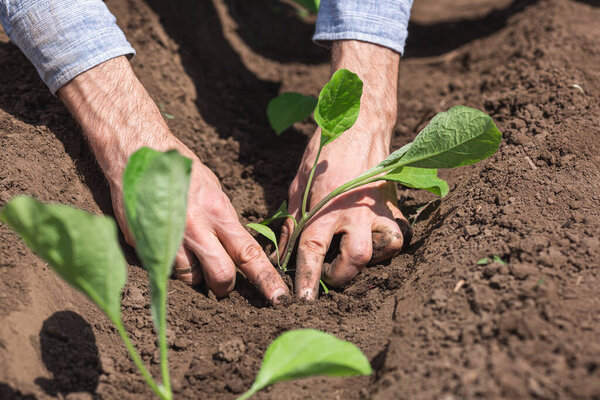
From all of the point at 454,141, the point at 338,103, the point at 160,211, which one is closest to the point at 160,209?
the point at 160,211

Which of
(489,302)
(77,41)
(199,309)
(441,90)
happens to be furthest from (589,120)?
(77,41)

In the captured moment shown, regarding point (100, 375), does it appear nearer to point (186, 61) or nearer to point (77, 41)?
point (77, 41)

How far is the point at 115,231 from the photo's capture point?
87 cm

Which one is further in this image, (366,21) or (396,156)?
(366,21)

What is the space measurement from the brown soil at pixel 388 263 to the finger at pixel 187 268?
46 millimetres

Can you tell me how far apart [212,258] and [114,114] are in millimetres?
568

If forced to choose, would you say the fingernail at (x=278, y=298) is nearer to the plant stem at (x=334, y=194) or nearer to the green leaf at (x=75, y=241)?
the plant stem at (x=334, y=194)

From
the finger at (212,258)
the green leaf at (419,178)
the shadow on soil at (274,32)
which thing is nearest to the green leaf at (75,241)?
the finger at (212,258)

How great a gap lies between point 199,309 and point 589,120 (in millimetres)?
1470

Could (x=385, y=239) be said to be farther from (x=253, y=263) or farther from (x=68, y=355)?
(x=68, y=355)

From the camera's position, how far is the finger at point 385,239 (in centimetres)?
148

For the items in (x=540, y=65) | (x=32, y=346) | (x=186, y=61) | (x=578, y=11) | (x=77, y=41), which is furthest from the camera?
(x=578, y=11)

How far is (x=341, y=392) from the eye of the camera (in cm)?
111

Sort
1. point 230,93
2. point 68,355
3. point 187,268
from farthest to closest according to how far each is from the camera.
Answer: point 230,93 → point 187,268 → point 68,355
